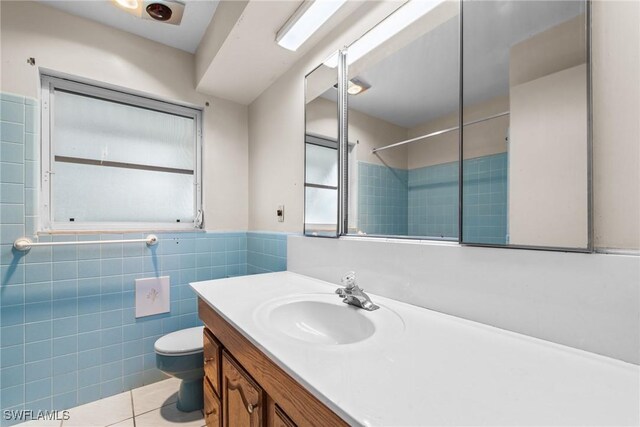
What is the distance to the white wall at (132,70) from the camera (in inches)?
58.6

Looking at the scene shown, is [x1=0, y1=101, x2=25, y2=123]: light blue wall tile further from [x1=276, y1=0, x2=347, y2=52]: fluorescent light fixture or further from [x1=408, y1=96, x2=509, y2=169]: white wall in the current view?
[x1=408, y1=96, x2=509, y2=169]: white wall

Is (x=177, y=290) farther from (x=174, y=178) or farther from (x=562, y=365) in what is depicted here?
(x=562, y=365)

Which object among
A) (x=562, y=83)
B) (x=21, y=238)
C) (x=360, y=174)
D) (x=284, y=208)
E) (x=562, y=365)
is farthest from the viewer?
(x=284, y=208)

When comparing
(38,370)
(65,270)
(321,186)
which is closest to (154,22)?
(321,186)

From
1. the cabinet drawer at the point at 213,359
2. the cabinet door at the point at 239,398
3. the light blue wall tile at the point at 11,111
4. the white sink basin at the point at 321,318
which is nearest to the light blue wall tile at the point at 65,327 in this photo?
the cabinet drawer at the point at 213,359

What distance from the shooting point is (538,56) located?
2.43 ft

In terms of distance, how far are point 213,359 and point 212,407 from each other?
0.22 metres

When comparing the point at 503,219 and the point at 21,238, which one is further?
the point at 21,238

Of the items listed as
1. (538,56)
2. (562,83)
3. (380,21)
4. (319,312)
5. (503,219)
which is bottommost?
(319,312)

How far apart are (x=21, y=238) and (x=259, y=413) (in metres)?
1.69

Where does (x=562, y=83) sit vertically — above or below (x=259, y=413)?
above

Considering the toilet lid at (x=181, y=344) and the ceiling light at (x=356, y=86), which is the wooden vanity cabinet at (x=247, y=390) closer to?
the toilet lid at (x=181, y=344)

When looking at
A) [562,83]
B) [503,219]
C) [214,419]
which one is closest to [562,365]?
[503,219]

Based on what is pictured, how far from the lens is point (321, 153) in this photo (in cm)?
150
